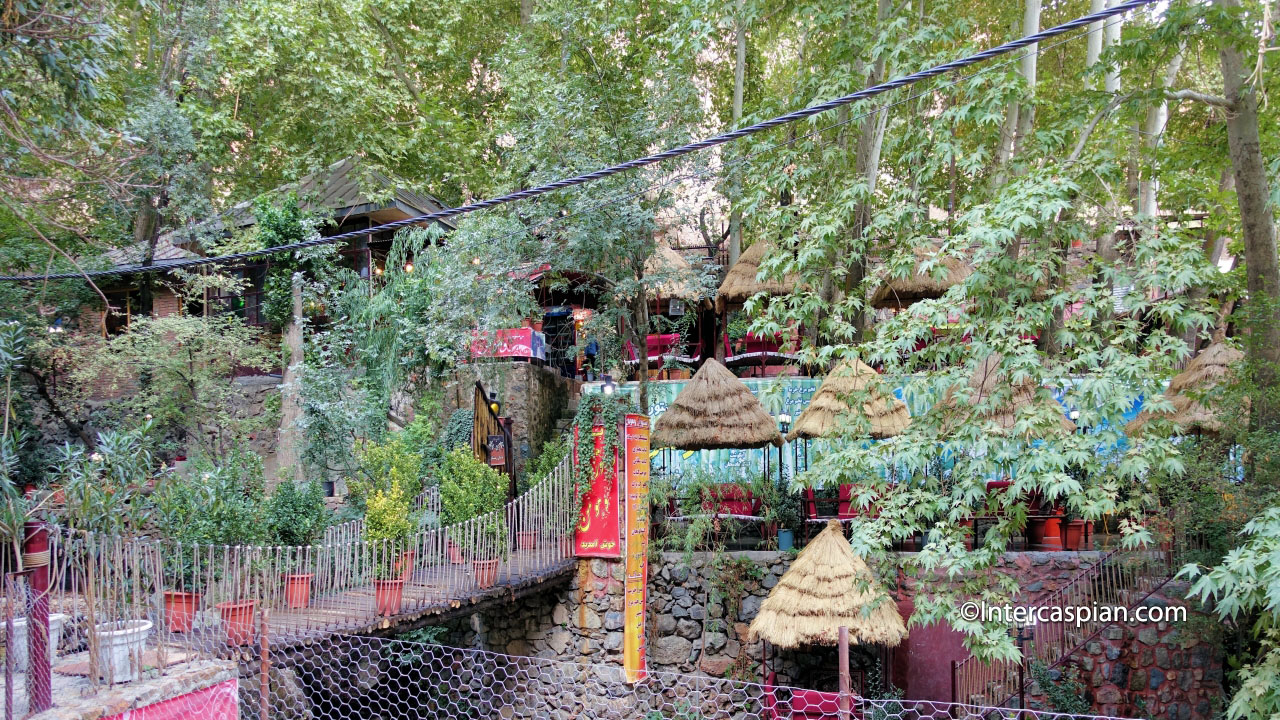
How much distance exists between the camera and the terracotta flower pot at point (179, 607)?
266 inches

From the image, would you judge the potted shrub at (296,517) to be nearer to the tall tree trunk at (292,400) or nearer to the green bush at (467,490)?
the green bush at (467,490)

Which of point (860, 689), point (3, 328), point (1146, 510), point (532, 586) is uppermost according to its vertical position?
point (3, 328)

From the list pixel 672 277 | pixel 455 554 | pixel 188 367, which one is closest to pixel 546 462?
pixel 455 554

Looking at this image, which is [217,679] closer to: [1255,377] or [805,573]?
[805,573]

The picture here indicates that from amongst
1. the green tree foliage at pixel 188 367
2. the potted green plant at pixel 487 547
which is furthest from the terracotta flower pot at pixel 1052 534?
the green tree foliage at pixel 188 367

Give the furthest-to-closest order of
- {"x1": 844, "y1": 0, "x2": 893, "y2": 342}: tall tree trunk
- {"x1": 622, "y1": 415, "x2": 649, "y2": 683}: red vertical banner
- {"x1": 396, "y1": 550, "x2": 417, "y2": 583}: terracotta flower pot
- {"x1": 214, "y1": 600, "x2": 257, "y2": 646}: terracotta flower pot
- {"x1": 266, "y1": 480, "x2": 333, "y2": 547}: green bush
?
{"x1": 622, "y1": 415, "x2": 649, "y2": 683}: red vertical banner
{"x1": 844, "y1": 0, "x2": 893, "y2": 342}: tall tree trunk
{"x1": 266, "y1": 480, "x2": 333, "y2": 547}: green bush
{"x1": 396, "y1": 550, "x2": 417, "y2": 583}: terracotta flower pot
{"x1": 214, "y1": 600, "x2": 257, "y2": 646}: terracotta flower pot

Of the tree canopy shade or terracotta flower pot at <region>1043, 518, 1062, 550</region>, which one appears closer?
the tree canopy shade

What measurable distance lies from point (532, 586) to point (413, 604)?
67.7 inches

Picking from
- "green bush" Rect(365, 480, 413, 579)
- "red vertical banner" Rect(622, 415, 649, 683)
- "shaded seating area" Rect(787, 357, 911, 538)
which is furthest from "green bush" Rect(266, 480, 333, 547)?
"shaded seating area" Rect(787, 357, 911, 538)

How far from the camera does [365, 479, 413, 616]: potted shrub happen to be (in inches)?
298

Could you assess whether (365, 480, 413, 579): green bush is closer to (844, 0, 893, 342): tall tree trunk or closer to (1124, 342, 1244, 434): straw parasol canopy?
(844, 0, 893, 342): tall tree trunk

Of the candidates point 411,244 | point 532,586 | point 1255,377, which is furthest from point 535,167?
point 1255,377

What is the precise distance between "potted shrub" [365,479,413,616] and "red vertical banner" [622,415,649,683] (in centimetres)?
265

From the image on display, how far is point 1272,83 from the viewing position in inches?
304
